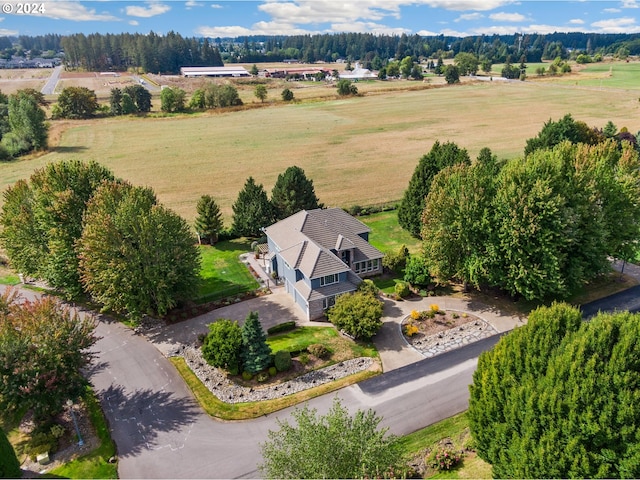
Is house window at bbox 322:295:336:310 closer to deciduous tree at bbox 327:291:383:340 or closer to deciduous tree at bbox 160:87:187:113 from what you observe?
deciduous tree at bbox 327:291:383:340

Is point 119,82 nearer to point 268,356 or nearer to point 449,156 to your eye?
point 449,156

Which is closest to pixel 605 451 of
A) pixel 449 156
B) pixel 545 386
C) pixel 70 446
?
pixel 545 386

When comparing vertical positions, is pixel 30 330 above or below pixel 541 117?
below

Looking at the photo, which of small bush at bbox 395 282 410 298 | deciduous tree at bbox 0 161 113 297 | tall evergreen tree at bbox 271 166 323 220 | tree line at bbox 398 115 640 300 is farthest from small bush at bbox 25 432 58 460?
tall evergreen tree at bbox 271 166 323 220

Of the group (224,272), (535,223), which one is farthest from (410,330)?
(224,272)

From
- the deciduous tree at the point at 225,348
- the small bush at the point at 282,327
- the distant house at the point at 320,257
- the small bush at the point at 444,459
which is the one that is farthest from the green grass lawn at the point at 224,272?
the small bush at the point at 444,459

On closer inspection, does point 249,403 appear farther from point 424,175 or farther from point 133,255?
point 424,175

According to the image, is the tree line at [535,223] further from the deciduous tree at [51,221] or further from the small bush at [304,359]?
the deciduous tree at [51,221]
